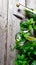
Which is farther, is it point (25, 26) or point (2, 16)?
point (2, 16)

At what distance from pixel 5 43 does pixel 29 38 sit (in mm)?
355

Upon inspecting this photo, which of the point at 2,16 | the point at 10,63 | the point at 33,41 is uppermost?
the point at 2,16

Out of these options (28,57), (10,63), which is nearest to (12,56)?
(10,63)

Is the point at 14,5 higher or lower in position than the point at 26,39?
higher

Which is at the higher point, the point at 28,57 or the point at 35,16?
the point at 35,16

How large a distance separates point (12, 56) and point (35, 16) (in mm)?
470

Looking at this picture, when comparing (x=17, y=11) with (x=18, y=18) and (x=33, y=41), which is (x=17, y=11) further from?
(x=33, y=41)

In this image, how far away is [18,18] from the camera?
1.99 meters

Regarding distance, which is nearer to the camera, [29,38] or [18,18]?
[29,38]

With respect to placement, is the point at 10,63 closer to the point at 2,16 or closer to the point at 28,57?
the point at 28,57

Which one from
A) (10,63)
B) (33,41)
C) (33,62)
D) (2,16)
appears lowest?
(10,63)

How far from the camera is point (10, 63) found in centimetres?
203

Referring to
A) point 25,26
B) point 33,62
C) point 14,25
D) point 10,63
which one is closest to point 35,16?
point 25,26

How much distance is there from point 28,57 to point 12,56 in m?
0.26
